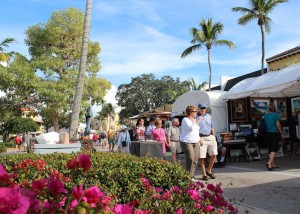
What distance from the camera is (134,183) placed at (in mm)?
4594

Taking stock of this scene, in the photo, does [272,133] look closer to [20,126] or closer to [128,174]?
[128,174]

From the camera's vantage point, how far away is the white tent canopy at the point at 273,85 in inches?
410

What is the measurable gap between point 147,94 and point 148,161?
5018 cm

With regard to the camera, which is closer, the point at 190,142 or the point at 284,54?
the point at 190,142

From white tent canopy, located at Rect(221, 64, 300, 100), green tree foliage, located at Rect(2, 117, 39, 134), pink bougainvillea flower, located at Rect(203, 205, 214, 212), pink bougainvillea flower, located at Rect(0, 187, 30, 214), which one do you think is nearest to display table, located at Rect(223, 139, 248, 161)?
white tent canopy, located at Rect(221, 64, 300, 100)

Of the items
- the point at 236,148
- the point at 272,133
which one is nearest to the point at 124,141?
the point at 236,148

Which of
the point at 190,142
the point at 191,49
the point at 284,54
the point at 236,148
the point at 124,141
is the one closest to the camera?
the point at 190,142

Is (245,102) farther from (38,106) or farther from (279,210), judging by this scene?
(38,106)

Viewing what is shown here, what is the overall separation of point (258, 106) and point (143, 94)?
40.6 metres

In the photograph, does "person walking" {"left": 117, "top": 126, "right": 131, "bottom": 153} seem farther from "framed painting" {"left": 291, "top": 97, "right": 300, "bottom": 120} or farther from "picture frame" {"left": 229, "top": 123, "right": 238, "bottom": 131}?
"framed painting" {"left": 291, "top": 97, "right": 300, "bottom": 120}

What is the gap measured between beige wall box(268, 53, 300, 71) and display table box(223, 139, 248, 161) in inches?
731

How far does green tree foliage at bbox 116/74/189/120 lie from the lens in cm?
5488

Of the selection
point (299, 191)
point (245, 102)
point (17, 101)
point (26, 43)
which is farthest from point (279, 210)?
point (26, 43)

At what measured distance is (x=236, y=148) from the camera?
40.9 feet
